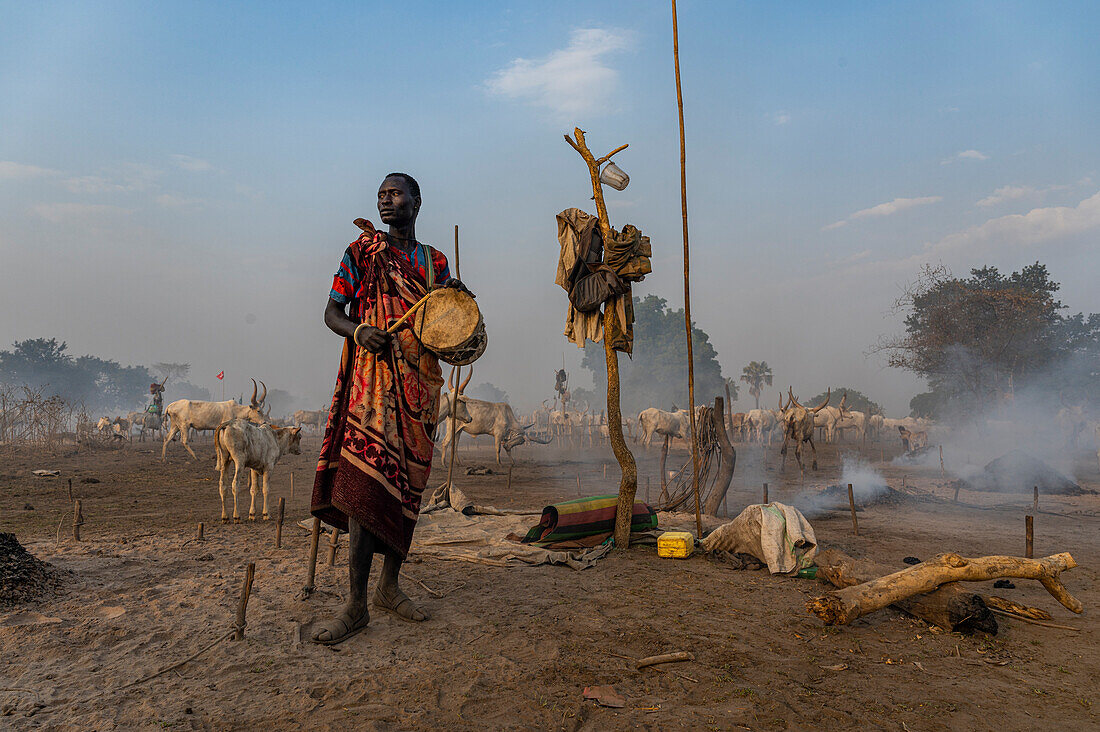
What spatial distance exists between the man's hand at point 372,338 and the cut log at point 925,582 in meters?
3.43

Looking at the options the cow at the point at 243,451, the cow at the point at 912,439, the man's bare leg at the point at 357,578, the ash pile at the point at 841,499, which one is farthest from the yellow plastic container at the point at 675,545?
the cow at the point at 912,439

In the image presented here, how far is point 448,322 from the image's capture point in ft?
12.1

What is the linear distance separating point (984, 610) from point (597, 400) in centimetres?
7578

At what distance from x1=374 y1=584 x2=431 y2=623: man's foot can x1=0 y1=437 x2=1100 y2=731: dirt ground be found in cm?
7

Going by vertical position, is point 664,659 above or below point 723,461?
below

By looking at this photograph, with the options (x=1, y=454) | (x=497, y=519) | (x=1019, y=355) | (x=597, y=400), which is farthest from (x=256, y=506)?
(x=597, y=400)

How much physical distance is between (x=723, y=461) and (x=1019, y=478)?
10.8 meters

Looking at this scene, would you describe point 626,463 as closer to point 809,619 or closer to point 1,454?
point 809,619

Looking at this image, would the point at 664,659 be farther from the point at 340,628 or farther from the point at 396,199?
the point at 396,199

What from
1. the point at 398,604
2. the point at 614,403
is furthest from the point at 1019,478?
the point at 398,604

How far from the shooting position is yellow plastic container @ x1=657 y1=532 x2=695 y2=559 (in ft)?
19.7

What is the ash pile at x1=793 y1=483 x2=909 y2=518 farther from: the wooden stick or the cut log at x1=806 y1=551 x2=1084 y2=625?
the wooden stick

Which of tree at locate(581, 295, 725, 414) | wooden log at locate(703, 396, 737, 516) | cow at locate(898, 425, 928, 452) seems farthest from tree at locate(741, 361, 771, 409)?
wooden log at locate(703, 396, 737, 516)

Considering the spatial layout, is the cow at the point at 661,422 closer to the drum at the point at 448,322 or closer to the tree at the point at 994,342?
the tree at the point at 994,342
